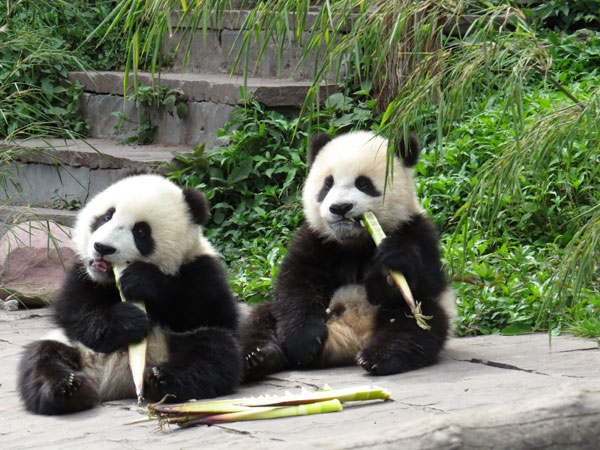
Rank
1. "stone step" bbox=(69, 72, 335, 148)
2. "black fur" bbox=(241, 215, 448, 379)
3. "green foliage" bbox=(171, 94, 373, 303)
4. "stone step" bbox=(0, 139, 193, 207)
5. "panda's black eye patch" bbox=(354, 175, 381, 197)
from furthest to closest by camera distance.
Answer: "stone step" bbox=(0, 139, 193, 207)
"stone step" bbox=(69, 72, 335, 148)
"green foliage" bbox=(171, 94, 373, 303)
"panda's black eye patch" bbox=(354, 175, 381, 197)
"black fur" bbox=(241, 215, 448, 379)

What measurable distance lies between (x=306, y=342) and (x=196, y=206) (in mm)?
801

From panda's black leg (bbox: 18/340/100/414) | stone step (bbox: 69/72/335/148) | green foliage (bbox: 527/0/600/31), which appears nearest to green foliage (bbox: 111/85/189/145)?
stone step (bbox: 69/72/335/148)

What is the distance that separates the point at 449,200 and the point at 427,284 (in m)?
2.35

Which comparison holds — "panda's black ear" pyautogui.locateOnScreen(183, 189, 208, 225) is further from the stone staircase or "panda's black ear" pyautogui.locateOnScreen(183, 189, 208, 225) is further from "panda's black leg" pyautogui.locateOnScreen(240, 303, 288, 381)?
the stone staircase

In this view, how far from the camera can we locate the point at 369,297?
4.30m

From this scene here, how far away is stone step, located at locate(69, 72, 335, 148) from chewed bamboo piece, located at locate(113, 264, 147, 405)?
11.8 feet

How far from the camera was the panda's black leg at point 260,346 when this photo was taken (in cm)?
405

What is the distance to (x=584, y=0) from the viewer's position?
8.27 metres

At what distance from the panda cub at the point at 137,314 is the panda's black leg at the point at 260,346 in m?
0.19

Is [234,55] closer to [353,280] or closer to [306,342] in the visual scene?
[353,280]

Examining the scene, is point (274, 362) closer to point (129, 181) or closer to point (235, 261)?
point (129, 181)

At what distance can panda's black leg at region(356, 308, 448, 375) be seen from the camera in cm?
400

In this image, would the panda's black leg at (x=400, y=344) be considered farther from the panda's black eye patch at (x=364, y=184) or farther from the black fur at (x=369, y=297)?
the panda's black eye patch at (x=364, y=184)

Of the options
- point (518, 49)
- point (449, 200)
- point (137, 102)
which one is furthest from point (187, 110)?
point (518, 49)
